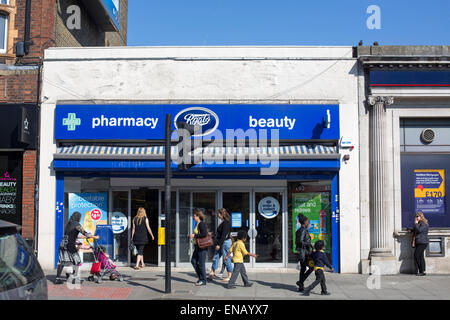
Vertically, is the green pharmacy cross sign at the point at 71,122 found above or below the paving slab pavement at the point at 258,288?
above

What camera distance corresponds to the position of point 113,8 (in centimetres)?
1812

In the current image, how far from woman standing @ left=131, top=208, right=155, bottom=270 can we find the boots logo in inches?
108

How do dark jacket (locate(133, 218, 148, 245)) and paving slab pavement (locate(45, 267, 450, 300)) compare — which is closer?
paving slab pavement (locate(45, 267, 450, 300))

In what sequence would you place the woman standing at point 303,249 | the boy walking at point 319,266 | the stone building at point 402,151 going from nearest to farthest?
the boy walking at point 319,266
the woman standing at point 303,249
the stone building at point 402,151

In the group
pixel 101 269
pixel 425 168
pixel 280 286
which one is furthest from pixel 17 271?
pixel 425 168

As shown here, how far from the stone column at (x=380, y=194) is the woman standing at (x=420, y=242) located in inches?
24.1

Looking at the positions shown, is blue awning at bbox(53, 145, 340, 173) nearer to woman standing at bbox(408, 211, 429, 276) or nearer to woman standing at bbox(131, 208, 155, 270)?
woman standing at bbox(131, 208, 155, 270)

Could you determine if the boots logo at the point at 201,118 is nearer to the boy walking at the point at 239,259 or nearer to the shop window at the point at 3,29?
the boy walking at the point at 239,259

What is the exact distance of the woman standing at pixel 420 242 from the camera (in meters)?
12.0

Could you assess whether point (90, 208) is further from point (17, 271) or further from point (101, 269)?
point (17, 271)

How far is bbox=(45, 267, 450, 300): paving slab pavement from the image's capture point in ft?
30.7

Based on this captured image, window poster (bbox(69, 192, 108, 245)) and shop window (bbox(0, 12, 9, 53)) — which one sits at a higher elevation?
shop window (bbox(0, 12, 9, 53))

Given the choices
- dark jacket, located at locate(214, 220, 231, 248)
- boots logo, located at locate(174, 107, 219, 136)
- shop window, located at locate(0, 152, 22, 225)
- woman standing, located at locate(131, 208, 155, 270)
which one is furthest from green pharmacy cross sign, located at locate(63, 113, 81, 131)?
dark jacket, located at locate(214, 220, 231, 248)

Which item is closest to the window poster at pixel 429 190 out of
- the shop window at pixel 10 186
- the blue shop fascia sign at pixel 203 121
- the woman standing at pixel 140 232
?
the blue shop fascia sign at pixel 203 121
